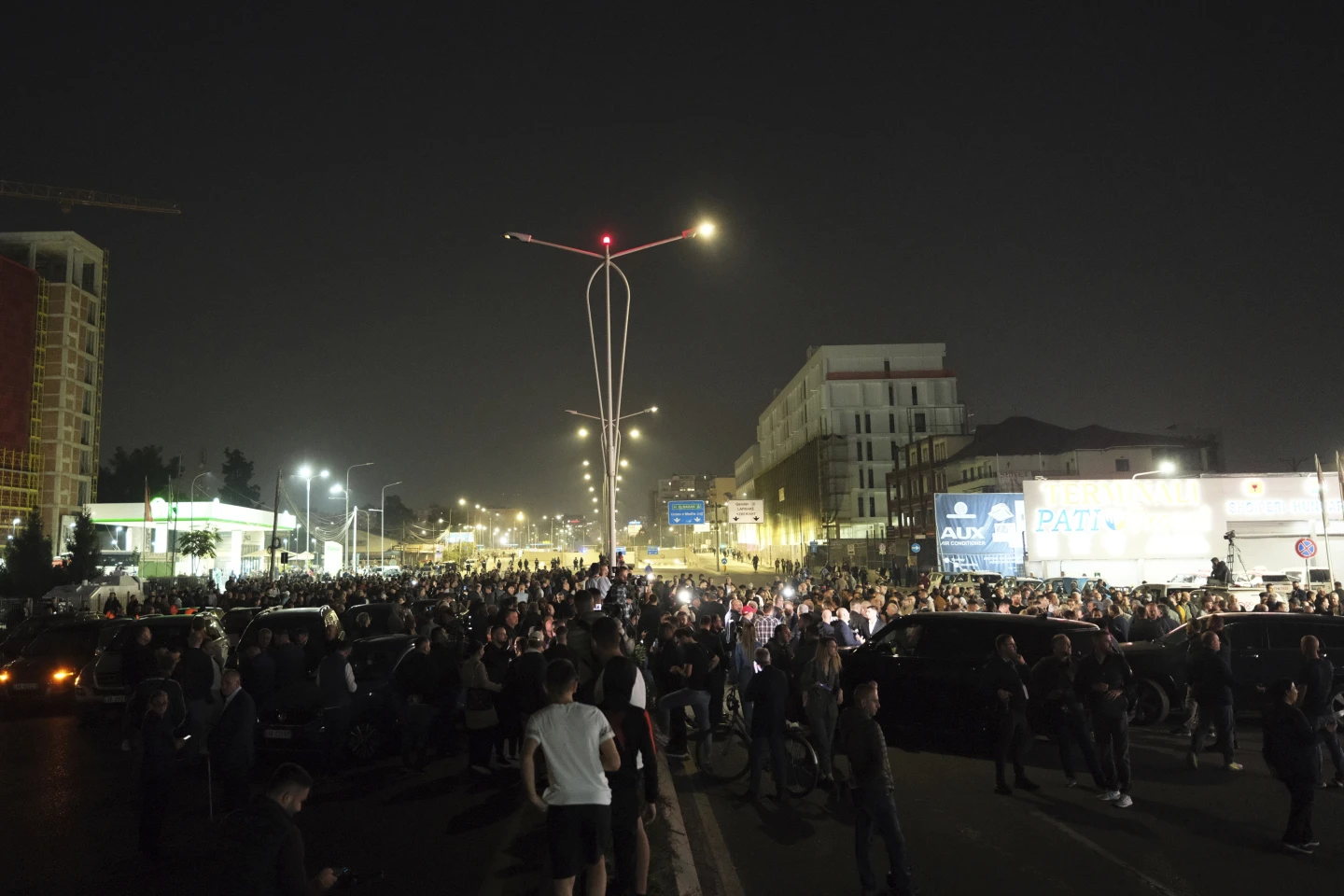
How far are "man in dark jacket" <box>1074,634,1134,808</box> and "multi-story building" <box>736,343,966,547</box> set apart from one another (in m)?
79.9

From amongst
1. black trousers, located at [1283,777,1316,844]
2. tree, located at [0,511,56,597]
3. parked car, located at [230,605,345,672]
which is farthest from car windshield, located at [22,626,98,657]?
tree, located at [0,511,56,597]

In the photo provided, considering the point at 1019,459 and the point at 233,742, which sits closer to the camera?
the point at 233,742

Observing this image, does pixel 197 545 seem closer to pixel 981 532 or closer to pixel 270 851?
pixel 981 532

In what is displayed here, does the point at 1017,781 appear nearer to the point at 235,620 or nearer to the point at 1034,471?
the point at 235,620

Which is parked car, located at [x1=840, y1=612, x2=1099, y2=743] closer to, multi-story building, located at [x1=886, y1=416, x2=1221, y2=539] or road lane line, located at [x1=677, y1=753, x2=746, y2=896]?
road lane line, located at [x1=677, y1=753, x2=746, y2=896]

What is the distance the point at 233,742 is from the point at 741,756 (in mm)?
5566

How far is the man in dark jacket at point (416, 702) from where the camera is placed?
10234mm

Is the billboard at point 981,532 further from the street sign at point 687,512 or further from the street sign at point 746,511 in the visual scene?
the street sign at point 687,512

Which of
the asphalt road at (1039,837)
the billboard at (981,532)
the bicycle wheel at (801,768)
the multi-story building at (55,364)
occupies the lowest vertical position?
the asphalt road at (1039,837)

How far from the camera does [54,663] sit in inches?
591

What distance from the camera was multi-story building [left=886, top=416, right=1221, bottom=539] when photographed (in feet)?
197

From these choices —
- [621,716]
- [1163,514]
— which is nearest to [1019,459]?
[1163,514]

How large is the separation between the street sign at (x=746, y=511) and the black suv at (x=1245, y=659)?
30.9m

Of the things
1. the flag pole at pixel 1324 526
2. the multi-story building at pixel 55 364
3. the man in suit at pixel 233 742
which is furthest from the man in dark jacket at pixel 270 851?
the multi-story building at pixel 55 364
